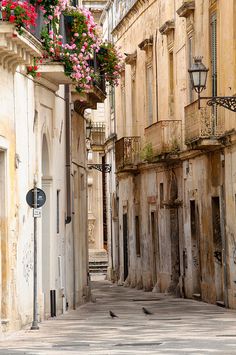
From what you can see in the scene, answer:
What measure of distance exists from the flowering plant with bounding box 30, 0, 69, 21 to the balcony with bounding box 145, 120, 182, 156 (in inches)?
457

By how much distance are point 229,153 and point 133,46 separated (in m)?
15.2

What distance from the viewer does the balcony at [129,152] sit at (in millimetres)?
41031

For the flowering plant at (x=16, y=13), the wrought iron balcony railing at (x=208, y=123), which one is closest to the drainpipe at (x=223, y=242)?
the wrought iron balcony railing at (x=208, y=123)

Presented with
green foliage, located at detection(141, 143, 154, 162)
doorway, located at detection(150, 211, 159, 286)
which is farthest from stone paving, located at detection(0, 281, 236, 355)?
doorway, located at detection(150, 211, 159, 286)

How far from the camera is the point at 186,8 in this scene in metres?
32.8

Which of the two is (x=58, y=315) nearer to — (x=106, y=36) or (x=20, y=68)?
(x=20, y=68)

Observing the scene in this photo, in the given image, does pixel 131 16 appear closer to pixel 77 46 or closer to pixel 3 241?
pixel 77 46

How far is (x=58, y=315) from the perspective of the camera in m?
→ 27.3

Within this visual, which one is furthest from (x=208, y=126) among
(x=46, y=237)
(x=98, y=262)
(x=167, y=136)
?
(x=98, y=262)

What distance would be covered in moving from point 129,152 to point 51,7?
18652mm

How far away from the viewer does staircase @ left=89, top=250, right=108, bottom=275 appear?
54750 mm

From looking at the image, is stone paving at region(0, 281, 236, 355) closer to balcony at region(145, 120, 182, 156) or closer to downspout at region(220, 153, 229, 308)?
downspout at region(220, 153, 229, 308)

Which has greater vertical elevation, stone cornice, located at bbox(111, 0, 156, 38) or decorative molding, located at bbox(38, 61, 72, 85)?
stone cornice, located at bbox(111, 0, 156, 38)

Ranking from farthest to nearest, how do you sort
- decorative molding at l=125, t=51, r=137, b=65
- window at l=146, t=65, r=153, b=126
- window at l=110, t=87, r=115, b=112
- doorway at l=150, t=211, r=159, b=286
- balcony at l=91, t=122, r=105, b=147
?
balcony at l=91, t=122, r=105, b=147 → window at l=110, t=87, r=115, b=112 → decorative molding at l=125, t=51, r=137, b=65 → window at l=146, t=65, r=153, b=126 → doorway at l=150, t=211, r=159, b=286
